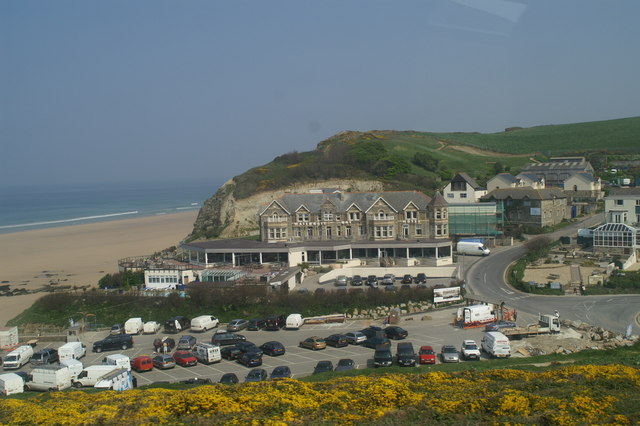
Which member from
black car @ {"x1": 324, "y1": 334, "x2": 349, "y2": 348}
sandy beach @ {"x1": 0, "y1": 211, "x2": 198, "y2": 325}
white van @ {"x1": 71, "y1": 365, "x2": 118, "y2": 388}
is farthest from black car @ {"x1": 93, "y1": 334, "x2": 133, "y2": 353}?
sandy beach @ {"x1": 0, "y1": 211, "x2": 198, "y2": 325}

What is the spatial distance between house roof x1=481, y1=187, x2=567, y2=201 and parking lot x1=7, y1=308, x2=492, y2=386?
29222mm

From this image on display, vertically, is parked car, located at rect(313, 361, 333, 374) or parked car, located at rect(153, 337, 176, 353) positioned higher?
parked car, located at rect(313, 361, 333, 374)

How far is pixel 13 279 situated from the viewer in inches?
2328

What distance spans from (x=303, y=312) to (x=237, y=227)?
29366mm

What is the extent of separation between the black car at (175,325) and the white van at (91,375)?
8793mm

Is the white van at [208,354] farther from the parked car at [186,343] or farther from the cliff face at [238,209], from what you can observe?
the cliff face at [238,209]

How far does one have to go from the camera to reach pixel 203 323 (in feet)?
115

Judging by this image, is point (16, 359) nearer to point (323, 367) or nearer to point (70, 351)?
point (70, 351)

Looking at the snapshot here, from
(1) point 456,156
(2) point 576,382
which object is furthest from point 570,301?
(1) point 456,156

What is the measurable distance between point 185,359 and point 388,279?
1829 centimetres

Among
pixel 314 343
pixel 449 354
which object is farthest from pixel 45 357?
pixel 449 354

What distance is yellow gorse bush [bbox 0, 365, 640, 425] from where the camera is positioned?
13773mm

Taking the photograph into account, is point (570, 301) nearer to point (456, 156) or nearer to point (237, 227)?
point (237, 227)

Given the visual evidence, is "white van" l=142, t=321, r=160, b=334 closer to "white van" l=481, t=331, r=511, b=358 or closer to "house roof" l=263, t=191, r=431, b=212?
"house roof" l=263, t=191, r=431, b=212
